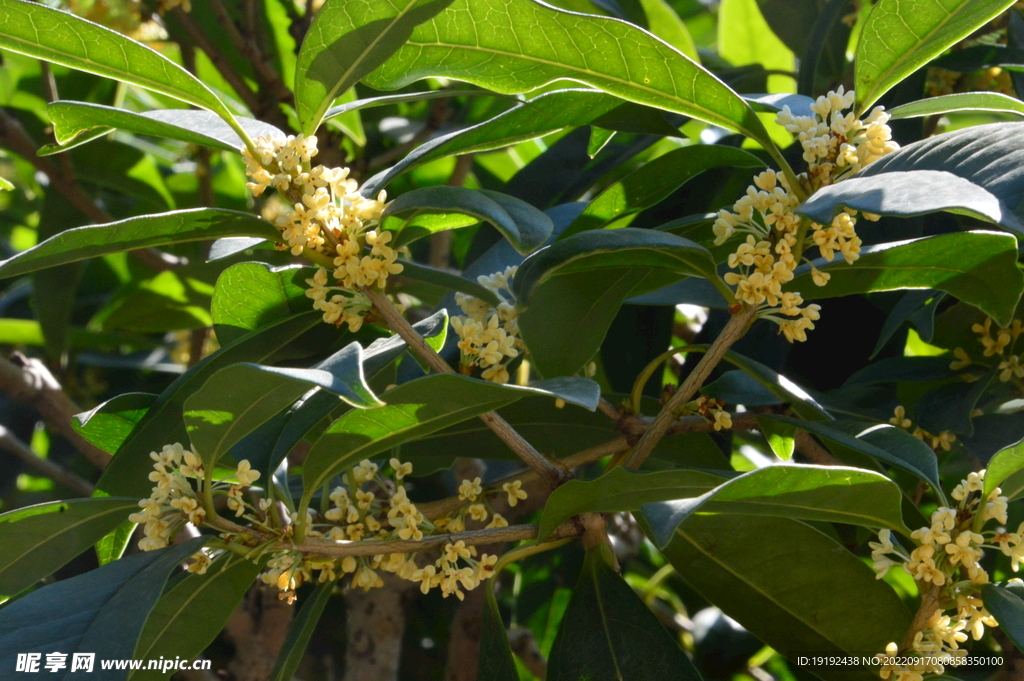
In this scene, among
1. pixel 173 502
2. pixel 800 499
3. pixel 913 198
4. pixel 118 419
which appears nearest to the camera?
pixel 913 198

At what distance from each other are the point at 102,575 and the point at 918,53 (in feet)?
3.36

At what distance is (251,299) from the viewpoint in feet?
3.83

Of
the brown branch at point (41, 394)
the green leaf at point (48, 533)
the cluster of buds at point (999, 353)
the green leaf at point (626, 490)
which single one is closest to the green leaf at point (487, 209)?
the green leaf at point (626, 490)

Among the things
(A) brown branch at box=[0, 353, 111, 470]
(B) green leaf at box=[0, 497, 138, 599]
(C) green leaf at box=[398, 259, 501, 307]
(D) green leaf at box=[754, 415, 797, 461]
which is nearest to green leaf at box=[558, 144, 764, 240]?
(C) green leaf at box=[398, 259, 501, 307]

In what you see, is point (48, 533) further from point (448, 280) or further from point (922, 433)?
point (922, 433)

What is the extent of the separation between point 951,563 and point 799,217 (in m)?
0.39

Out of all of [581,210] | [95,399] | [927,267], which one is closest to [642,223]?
[581,210]

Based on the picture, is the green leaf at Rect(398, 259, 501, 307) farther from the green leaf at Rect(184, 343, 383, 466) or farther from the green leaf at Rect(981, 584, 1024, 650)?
the green leaf at Rect(981, 584, 1024, 650)

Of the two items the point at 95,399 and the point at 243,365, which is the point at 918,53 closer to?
the point at 243,365

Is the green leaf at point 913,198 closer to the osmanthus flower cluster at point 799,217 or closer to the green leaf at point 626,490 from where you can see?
the osmanthus flower cluster at point 799,217

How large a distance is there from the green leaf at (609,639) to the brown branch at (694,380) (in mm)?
136

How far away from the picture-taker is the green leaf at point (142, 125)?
3.11 ft

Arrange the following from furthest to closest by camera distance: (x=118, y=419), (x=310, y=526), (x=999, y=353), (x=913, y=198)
→ (x=999, y=353) → (x=118, y=419) → (x=310, y=526) → (x=913, y=198)

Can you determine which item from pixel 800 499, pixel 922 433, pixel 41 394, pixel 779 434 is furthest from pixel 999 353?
pixel 41 394
